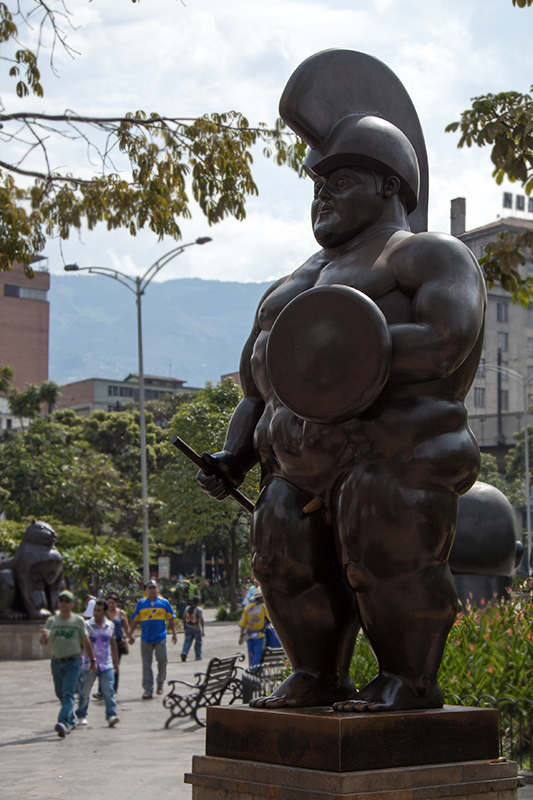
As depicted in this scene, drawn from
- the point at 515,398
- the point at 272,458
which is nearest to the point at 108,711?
the point at 272,458

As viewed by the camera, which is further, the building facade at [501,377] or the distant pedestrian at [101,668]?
the building facade at [501,377]

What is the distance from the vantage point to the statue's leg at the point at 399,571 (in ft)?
10.6

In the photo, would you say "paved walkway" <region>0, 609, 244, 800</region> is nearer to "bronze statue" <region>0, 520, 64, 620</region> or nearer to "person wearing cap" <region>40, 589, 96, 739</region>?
A: "person wearing cap" <region>40, 589, 96, 739</region>

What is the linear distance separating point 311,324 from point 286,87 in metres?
1.12

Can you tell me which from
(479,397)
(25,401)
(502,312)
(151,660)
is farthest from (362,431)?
(502,312)

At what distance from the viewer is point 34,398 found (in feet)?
123

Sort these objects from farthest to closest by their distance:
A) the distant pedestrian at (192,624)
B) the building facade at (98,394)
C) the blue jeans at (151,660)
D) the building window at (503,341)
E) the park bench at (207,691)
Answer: the building facade at (98,394)
the building window at (503,341)
the distant pedestrian at (192,624)
the blue jeans at (151,660)
the park bench at (207,691)

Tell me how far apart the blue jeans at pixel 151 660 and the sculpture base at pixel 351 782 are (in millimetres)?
11174

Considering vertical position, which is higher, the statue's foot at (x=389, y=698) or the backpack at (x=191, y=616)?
the statue's foot at (x=389, y=698)

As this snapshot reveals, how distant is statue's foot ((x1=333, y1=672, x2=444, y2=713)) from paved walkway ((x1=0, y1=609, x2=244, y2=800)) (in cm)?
460

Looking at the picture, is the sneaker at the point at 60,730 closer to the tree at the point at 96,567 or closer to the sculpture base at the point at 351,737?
the sculpture base at the point at 351,737

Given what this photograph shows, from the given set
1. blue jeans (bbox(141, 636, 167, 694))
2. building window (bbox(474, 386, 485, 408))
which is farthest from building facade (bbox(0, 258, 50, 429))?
blue jeans (bbox(141, 636, 167, 694))

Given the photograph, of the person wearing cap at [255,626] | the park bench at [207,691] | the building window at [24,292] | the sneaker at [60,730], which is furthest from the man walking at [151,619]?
the building window at [24,292]

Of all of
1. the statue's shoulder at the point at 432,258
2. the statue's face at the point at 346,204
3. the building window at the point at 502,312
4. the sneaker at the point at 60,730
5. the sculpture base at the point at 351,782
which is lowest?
the sneaker at the point at 60,730
